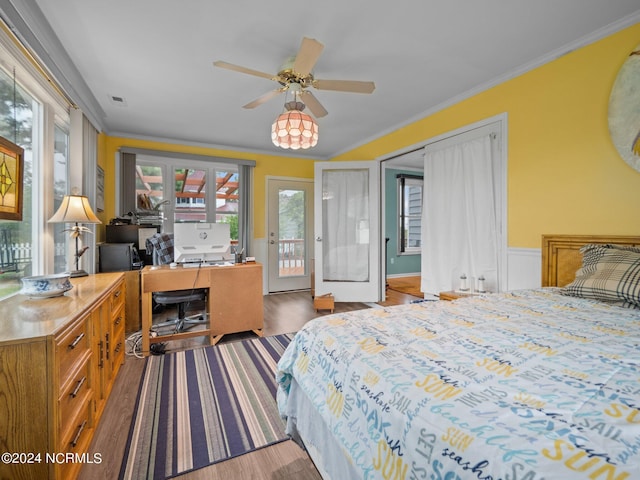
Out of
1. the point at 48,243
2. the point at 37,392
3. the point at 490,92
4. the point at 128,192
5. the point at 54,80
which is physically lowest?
the point at 37,392

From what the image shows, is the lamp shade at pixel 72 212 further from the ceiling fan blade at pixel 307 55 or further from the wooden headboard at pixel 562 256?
the wooden headboard at pixel 562 256

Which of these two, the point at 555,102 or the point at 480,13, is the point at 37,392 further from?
the point at 555,102

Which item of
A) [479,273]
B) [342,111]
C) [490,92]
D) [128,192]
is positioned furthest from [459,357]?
[128,192]

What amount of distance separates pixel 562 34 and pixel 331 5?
169 cm

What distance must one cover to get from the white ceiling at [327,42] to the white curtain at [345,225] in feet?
4.46

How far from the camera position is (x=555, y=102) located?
7.48ft

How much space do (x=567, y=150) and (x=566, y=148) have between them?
18mm

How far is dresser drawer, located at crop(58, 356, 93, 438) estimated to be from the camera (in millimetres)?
1181

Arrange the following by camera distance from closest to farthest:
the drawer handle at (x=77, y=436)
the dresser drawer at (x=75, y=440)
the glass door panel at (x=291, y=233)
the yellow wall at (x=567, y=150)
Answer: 1. the dresser drawer at (x=75, y=440)
2. the drawer handle at (x=77, y=436)
3. the yellow wall at (x=567, y=150)
4. the glass door panel at (x=291, y=233)

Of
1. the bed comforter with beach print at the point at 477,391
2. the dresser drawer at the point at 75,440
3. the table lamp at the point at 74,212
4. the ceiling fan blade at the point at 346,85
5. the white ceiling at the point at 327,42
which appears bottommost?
the dresser drawer at the point at 75,440

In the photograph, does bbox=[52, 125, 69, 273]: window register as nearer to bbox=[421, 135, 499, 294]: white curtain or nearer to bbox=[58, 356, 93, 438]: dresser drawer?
bbox=[58, 356, 93, 438]: dresser drawer

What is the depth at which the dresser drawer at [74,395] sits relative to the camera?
118 centimetres

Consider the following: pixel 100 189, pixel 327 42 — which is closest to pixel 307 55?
pixel 327 42

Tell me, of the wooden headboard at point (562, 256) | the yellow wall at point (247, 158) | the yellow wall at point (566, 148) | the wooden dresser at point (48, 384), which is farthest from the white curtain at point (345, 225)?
the wooden dresser at point (48, 384)
